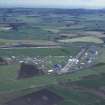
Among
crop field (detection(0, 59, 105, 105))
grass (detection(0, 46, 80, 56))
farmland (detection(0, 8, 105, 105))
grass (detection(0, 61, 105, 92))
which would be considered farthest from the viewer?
grass (detection(0, 46, 80, 56))

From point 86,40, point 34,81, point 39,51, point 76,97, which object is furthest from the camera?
point 86,40

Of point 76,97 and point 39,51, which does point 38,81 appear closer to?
point 76,97

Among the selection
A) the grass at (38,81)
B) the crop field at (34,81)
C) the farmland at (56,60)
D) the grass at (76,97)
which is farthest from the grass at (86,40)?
the grass at (76,97)

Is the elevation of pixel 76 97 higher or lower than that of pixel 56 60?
higher

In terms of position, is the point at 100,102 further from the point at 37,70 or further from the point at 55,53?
the point at 55,53

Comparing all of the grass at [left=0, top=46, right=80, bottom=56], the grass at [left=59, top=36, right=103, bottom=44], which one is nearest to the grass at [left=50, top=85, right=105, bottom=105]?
the grass at [left=0, top=46, right=80, bottom=56]

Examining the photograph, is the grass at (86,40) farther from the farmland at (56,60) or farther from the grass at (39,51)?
the grass at (39,51)

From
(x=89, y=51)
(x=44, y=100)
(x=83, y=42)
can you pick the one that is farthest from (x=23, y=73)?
(x=83, y=42)

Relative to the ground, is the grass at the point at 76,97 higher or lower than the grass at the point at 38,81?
higher

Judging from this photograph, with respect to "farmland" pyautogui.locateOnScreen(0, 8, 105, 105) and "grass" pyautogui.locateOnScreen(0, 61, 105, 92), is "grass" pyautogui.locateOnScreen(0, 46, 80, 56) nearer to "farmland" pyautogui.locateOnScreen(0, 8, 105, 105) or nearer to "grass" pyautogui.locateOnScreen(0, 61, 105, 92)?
"farmland" pyautogui.locateOnScreen(0, 8, 105, 105)

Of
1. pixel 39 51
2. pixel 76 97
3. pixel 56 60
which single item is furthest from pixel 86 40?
pixel 76 97

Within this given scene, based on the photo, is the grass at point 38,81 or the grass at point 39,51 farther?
the grass at point 39,51
